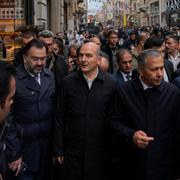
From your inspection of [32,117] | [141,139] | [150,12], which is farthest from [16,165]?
[150,12]

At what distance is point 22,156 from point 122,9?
326 feet

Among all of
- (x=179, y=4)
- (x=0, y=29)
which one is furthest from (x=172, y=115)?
(x=179, y=4)

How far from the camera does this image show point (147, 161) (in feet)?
13.2

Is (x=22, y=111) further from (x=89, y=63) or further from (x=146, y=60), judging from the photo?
(x=146, y=60)

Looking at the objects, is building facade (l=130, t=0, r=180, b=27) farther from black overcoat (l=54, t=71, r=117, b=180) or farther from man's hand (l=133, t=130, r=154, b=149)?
man's hand (l=133, t=130, r=154, b=149)

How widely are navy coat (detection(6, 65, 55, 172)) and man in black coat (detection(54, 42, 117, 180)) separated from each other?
0.55 feet

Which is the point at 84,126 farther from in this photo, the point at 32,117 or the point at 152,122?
the point at 152,122

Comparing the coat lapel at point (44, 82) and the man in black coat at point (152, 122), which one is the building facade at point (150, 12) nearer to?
the coat lapel at point (44, 82)

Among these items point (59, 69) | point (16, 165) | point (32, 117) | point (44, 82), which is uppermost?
point (59, 69)

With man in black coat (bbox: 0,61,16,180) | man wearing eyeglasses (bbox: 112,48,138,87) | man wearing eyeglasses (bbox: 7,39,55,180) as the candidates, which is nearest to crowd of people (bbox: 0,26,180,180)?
man wearing eyeglasses (bbox: 7,39,55,180)

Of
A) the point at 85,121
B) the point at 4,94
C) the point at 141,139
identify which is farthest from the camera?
the point at 85,121

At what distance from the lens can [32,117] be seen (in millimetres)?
4539

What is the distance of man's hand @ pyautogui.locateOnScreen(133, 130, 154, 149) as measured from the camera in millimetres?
3713

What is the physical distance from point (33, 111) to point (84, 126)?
583 millimetres
